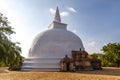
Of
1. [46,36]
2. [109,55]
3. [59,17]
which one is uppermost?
[59,17]

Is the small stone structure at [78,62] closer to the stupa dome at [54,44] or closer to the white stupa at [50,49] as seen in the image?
the white stupa at [50,49]

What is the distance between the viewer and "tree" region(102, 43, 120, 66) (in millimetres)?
45144

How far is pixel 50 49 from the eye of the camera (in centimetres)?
3319

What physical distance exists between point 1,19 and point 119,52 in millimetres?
40078

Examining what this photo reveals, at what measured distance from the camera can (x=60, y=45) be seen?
34000mm

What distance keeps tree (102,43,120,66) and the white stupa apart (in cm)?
1379

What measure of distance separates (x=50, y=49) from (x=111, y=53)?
68.5 feet

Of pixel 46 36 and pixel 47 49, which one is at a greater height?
pixel 46 36

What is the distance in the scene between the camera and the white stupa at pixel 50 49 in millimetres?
30992

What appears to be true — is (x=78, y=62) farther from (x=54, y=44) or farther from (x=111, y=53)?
(x=111, y=53)

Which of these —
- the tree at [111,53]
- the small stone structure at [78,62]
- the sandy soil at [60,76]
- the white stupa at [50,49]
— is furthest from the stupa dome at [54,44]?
the tree at [111,53]

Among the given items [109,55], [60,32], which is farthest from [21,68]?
[109,55]

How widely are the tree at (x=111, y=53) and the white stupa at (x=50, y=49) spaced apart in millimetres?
13788

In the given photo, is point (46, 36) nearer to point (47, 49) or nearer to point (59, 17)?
point (47, 49)
